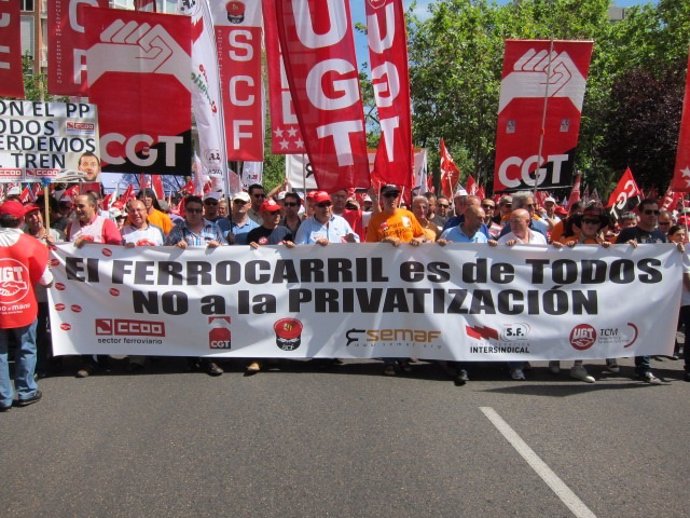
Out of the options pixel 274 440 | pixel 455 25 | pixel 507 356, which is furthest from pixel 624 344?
pixel 455 25

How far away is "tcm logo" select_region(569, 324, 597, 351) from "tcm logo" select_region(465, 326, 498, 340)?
774 millimetres

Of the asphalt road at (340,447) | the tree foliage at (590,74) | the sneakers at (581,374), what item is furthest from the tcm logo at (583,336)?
the tree foliage at (590,74)

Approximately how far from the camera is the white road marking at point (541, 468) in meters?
3.95

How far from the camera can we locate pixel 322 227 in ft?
25.1

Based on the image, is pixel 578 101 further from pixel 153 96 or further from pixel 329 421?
pixel 329 421

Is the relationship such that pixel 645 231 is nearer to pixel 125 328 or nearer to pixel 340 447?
pixel 340 447

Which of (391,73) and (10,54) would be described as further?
(10,54)

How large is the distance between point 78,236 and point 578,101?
681cm

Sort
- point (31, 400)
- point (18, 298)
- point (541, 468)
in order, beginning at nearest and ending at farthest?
point (541, 468)
point (18, 298)
point (31, 400)

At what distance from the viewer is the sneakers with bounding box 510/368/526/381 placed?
6.98 m

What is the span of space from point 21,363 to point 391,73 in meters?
4.75

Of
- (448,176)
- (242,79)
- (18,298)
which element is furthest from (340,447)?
(448,176)

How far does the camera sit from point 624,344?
280 inches

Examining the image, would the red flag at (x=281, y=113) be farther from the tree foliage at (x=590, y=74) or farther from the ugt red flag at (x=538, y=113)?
the tree foliage at (x=590, y=74)
